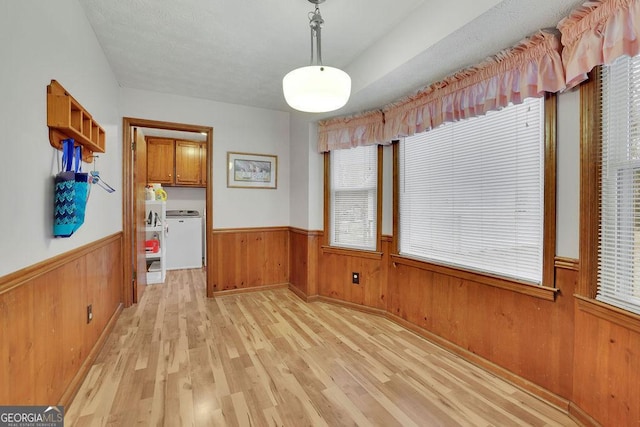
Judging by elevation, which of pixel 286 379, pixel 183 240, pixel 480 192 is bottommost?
pixel 286 379

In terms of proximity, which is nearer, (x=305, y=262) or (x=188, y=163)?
(x=305, y=262)

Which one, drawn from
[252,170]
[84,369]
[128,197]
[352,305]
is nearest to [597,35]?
[352,305]

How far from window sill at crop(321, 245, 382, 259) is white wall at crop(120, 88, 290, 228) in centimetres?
83

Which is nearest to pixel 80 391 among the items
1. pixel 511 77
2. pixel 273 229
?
pixel 273 229

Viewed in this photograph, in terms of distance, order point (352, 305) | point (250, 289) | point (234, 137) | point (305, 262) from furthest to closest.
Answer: point (250, 289) < point (234, 137) < point (305, 262) < point (352, 305)

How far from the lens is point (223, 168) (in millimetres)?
3471

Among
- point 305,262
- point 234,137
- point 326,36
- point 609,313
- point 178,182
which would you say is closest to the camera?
point 609,313

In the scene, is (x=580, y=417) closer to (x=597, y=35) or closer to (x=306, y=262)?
(x=597, y=35)

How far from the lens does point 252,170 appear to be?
3.61 m

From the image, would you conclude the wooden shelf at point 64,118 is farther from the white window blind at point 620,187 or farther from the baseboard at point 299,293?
the white window blind at point 620,187

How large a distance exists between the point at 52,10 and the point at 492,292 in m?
2.96

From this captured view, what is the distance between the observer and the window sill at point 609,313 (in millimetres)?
1233

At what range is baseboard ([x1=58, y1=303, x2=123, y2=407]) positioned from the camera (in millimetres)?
1566

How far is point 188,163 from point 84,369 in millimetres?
3838
